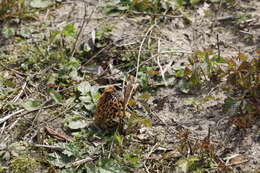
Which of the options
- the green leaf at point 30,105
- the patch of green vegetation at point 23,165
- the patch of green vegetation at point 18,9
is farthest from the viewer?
the patch of green vegetation at point 18,9

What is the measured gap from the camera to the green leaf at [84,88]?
3469 millimetres

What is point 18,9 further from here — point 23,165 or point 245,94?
point 245,94

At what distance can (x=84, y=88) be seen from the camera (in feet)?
11.5

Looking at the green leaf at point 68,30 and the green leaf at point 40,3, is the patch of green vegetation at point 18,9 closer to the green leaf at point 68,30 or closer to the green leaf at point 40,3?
the green leaf at point 40,3

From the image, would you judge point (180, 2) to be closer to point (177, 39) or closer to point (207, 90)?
point (177, 39)

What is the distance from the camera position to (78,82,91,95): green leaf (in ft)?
11.4

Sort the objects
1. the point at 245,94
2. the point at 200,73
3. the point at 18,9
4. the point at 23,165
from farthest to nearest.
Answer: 1. the point at 18,9
2. the point at 200,73
3. the point at 245,94
4. the point at 23,165

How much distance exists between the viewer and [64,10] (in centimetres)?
457

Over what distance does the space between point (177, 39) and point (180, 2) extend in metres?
0.48

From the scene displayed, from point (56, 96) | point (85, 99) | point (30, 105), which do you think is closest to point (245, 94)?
point (85, 99)

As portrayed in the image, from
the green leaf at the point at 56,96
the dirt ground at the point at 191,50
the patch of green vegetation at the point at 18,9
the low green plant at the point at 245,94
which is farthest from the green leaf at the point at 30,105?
the low green plant at the point at 245,94

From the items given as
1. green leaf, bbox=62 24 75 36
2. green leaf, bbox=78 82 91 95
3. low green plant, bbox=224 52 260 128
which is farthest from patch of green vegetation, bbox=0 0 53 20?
low green plant, bbox=224 52 260 128

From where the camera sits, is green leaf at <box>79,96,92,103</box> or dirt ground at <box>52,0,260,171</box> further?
green leaf at <box>79,96,92,103</box>

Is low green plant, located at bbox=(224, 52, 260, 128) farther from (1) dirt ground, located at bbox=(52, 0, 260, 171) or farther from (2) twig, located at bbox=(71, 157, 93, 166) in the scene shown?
(2) twig, located at bbox=(71, 157, 93, 166)
